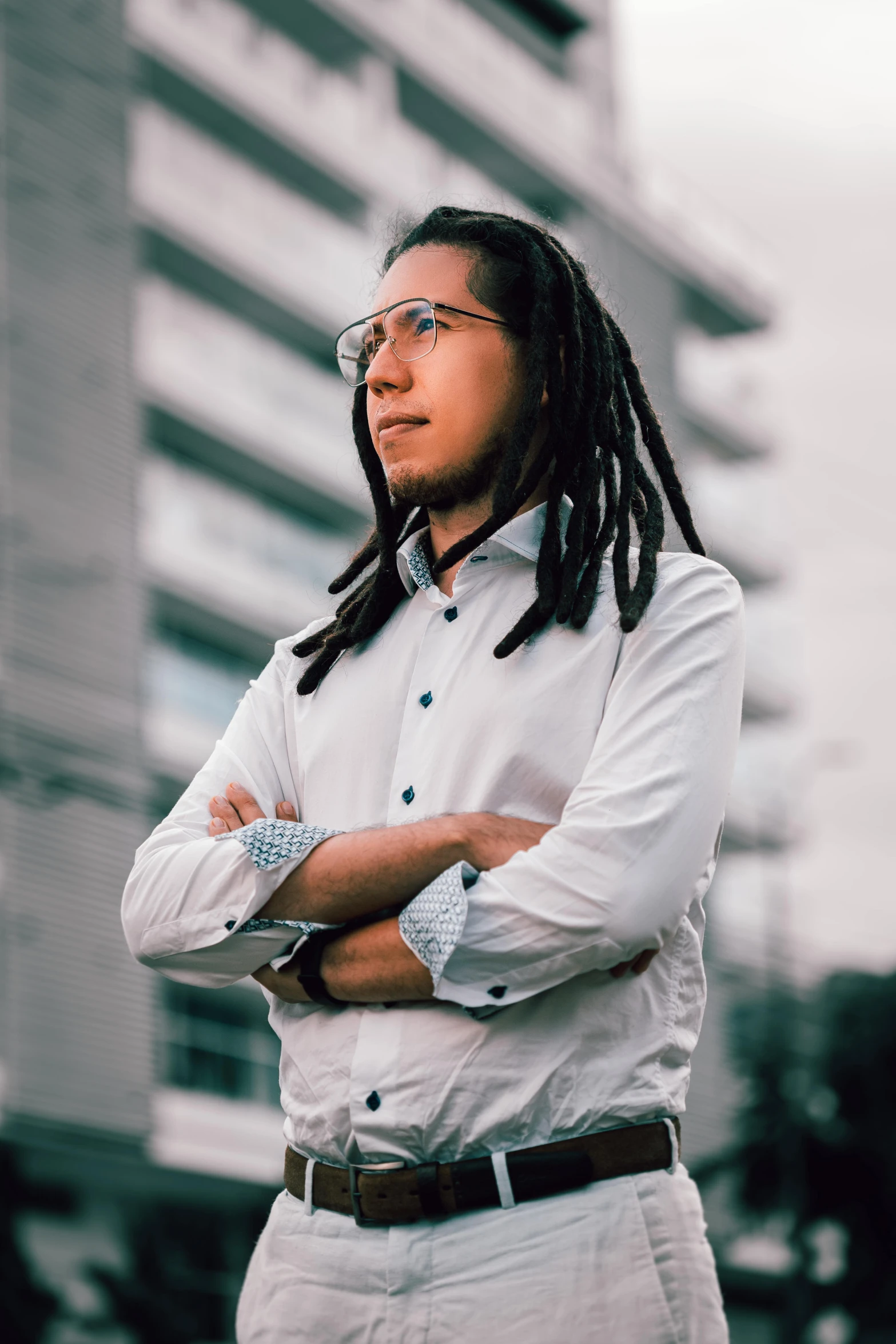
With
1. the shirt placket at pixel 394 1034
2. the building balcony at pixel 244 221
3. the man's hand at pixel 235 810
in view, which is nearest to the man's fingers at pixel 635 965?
the shirt placket at pixel 394 1034

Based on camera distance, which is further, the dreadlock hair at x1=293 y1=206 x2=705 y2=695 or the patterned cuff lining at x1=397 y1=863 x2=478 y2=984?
the dreadlock hair at x1=293 y1=206 x2=705 y2=695

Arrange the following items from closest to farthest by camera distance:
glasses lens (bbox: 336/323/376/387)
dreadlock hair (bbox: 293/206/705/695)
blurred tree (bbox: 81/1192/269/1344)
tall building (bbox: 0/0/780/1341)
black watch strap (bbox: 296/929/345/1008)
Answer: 1. black watch strap (bbox: 296/929/345/1008)
2. dreadlock hair (bbox: 293/206/705/695)
3. glasses lens (bbox: 336/323/376/387)
4. blurred tree (bbox: 81/1192/269/1344)
5. tall building (bbox: 0/0/780/1341)

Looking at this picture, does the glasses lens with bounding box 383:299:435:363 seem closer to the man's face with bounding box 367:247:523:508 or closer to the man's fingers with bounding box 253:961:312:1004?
the man's face with bounding box 367:247:523:508

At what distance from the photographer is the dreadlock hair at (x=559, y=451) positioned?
9.25 ft

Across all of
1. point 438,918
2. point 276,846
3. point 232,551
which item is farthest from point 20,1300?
point 232,551

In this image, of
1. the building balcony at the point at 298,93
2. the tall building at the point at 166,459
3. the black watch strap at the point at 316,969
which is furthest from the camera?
the building balcony at the point at 298,93

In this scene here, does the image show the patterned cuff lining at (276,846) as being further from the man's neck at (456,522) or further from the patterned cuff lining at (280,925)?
the man's neck at (456,522)

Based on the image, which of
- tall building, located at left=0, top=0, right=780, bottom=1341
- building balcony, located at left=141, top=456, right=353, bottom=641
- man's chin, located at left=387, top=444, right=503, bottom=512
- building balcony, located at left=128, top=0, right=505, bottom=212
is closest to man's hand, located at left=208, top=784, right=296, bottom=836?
man's chin, located at left=387, top=444, right=503, bottom=512

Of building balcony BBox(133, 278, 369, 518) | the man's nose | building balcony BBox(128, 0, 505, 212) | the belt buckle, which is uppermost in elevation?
the man's nose

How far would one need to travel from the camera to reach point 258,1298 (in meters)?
2.63

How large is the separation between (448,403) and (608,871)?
847 millimetres

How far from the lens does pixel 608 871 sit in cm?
243

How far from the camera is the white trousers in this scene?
7.82 ft

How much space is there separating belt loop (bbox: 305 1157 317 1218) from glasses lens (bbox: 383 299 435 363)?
4.06 feet
